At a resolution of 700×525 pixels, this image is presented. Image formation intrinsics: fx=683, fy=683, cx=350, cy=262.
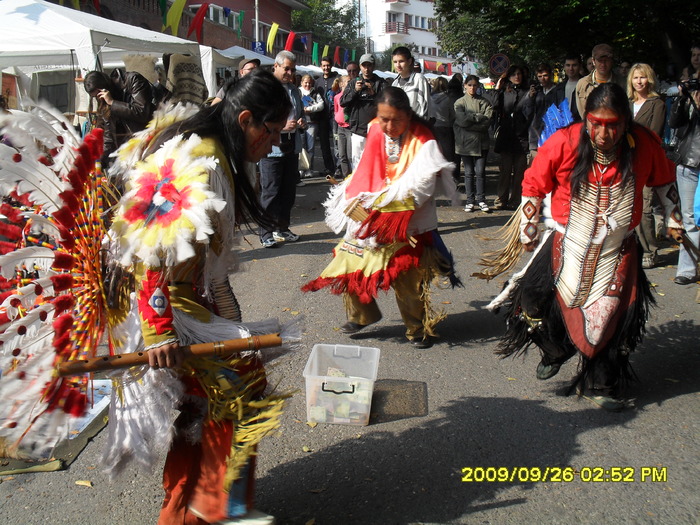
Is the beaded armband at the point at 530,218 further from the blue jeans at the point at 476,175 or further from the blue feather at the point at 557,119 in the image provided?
the blue jeans at the point at 476,175

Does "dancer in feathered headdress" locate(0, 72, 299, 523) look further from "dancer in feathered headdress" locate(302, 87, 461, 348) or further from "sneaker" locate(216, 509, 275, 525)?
"dancer in feathered headdress" locate(302, 87, 461, 348)

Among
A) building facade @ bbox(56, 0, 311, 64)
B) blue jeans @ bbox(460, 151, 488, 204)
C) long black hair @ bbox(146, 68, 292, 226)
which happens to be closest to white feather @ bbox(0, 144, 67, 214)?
Result: long black hair @ bbox(146, 68, 292, 226)

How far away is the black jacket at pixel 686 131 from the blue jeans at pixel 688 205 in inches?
3.8

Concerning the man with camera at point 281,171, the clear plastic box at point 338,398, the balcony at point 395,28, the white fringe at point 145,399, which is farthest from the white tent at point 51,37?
the balcony at point 395,28

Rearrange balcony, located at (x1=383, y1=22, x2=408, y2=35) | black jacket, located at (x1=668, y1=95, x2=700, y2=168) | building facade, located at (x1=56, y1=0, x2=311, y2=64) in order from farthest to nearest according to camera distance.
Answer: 1. balcony, located at (x1=383, y1=22, x2=408, y2=35)
2. building facade, located at (x1=56, y1=0, x2=311, y2=64)
3. black jacket, located at (x1=668, y1=95, x2=700, y2=168)

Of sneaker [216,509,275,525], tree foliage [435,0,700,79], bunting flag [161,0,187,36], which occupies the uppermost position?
bunting flag [161,0,187,36]

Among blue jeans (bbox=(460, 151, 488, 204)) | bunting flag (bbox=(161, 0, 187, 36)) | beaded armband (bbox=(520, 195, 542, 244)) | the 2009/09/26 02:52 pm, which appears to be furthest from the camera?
bunting flag (bbox=(161, 0, 187, 36))

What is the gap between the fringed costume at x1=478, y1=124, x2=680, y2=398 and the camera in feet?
12.4

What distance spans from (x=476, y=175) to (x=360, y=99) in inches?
80.3

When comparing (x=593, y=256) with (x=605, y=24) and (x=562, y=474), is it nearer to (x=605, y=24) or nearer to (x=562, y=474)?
(x=562, y=474)

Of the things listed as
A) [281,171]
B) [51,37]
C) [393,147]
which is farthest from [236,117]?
[51,37]

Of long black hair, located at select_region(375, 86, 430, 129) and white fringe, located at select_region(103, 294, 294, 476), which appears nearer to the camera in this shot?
white fringe, located at select_region(103, 294, 294, 476)

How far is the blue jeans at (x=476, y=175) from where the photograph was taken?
9.77 metres

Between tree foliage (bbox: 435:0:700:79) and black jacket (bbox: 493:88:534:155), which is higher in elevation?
tree foliage (bbox: 435:0:700:79)
